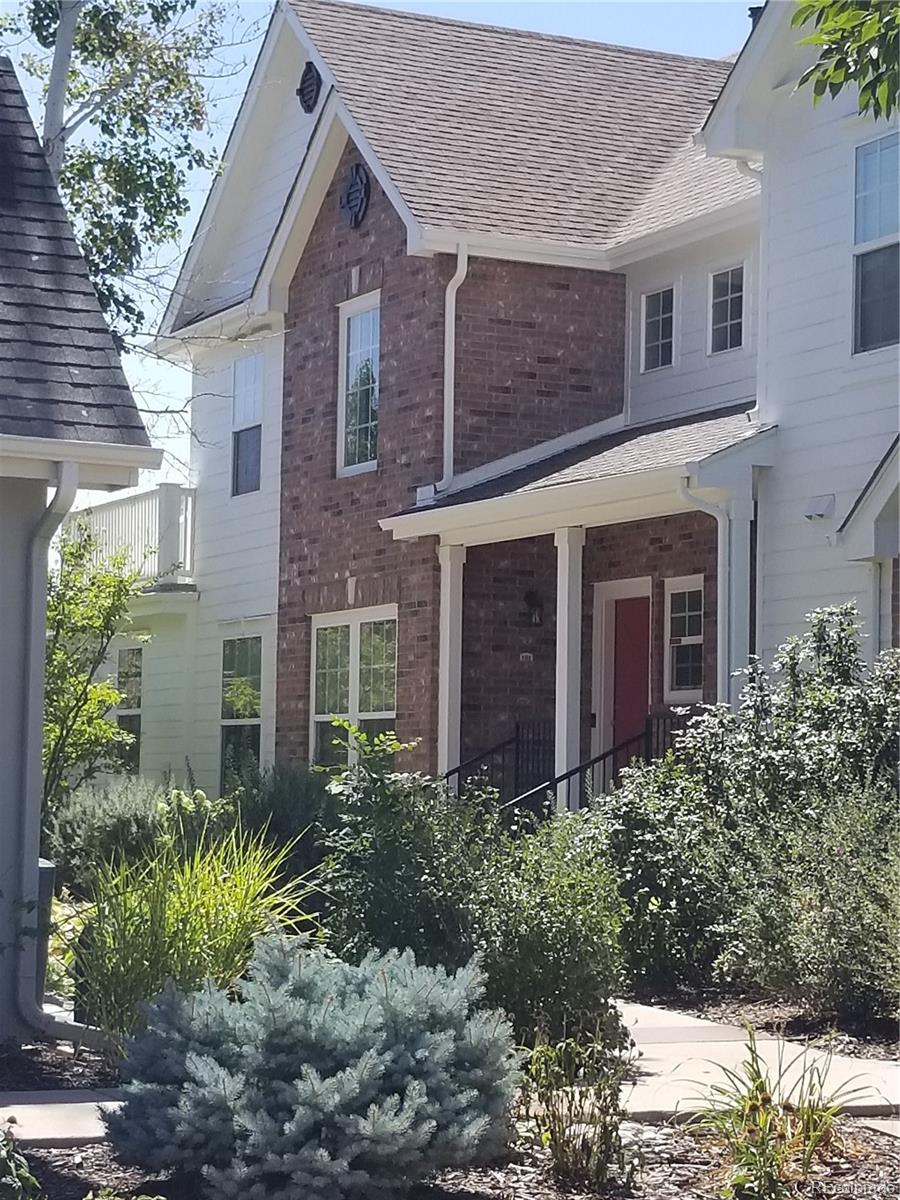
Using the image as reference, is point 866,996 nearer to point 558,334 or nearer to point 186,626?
point 558,334

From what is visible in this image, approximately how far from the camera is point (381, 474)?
58.9 feet

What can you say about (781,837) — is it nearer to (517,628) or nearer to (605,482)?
(605,482)

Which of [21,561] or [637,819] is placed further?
[637,819]

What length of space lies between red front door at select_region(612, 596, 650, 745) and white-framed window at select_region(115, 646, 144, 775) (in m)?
8.40

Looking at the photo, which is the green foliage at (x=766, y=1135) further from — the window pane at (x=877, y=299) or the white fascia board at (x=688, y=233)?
the white fascia board at (x=688, y=233)

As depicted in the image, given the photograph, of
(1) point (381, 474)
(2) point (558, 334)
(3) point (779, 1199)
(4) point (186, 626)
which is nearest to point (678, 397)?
(2) point (558, 334)

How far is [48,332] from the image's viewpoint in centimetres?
950

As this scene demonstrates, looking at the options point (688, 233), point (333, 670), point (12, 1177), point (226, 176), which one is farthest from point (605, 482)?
point (226, 176)

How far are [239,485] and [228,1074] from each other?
606 inches

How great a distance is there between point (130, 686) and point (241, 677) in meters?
3.84

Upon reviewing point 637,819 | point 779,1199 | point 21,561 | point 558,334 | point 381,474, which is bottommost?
point 779,1199

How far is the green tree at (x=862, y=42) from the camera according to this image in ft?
23.9

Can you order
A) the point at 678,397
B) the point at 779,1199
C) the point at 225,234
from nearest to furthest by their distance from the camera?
the point at 779,1199, the point at 678,397, the point at 225,234

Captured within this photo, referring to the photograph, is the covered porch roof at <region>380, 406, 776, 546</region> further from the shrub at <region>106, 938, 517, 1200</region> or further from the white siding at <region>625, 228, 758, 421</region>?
the shrub at <region>106, 938, 517, 1200</region>
